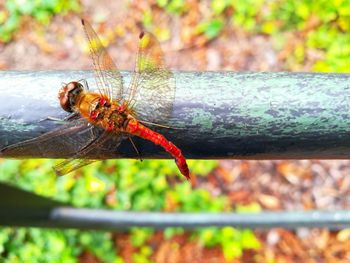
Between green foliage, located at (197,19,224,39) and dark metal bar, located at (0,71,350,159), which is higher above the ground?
green foliage, located at (197,19,224,39)

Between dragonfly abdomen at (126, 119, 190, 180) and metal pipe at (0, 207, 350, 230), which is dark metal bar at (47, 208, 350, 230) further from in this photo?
dragonfly abdomen at (126, 119, 190, 180)

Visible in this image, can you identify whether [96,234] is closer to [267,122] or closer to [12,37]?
[12,37]

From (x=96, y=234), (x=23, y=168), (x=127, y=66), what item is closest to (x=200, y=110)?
(x=96, y=234)

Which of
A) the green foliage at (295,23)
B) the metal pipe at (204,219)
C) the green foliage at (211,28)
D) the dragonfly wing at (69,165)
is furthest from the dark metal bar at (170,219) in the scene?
the green foliage at (211,28)

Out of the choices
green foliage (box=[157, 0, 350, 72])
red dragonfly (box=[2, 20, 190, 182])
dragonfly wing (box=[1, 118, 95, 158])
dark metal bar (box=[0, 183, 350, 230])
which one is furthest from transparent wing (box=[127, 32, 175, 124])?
green foliage (box=[157, 0, 350, 72])

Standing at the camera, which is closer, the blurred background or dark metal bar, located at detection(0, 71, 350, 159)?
dark metal bar, located at detection(0, 71, 350, 159)

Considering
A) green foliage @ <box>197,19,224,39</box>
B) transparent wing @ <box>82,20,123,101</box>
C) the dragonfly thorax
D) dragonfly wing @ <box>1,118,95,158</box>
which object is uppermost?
green foliage @ <box>197,19,224,39</box>
